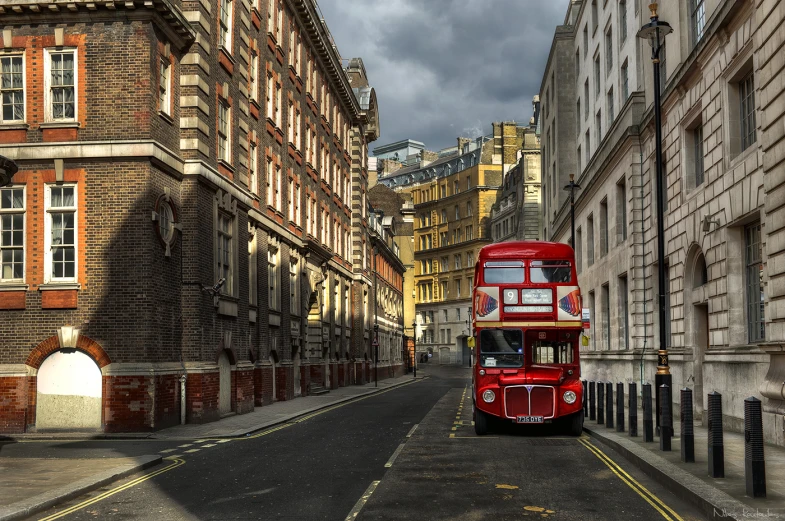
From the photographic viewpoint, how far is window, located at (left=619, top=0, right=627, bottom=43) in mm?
34575

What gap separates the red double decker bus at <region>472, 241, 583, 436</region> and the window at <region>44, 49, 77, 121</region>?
440 inches

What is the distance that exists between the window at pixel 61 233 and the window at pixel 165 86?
3.26 meters

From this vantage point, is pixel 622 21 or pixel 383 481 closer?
pixel 383 481

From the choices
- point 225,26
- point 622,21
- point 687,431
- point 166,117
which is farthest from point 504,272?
point 622,21

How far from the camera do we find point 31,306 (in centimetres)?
2147

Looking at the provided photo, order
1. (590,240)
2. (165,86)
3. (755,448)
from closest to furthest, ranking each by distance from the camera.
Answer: (755,448) → (165,86) → (590,240)

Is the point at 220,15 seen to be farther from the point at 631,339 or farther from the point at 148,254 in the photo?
the point at 631,339

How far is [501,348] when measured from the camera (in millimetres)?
19438

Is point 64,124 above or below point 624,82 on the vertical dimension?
below

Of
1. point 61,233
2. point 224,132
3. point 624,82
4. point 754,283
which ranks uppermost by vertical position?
point 624,82

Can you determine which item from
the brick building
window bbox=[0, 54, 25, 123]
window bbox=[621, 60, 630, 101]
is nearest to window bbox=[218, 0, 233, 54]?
the brick building

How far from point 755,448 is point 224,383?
19.3 m

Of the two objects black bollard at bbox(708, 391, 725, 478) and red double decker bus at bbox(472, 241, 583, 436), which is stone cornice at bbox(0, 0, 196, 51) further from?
black bollard at bbox(708, 391, 725, 478)

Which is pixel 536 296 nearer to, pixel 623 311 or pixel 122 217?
pixel 122 217
